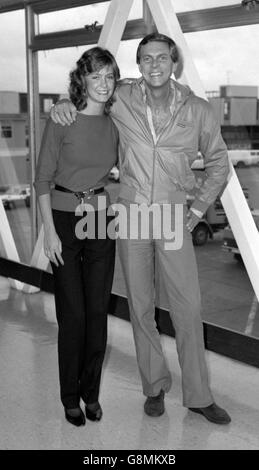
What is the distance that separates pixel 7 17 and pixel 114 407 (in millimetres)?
3446

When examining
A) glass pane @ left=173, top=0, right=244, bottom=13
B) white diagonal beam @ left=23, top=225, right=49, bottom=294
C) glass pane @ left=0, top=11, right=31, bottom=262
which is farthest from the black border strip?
glass pane @ left=173, top=0, right=244, bottom=13

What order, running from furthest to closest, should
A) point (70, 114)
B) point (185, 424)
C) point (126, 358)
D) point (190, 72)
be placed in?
point (126, 358) < point (190, 72) < point (185, 424) < point (70, 114)

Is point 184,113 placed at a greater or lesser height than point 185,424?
greater

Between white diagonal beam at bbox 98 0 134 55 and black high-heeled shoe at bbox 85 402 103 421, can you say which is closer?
black high-heeled shoe at bbox 85 402 103 421

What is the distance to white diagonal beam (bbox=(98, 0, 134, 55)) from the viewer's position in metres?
3.88

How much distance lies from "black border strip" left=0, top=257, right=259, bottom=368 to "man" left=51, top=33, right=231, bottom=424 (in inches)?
22.4

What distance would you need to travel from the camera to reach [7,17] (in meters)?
5.34

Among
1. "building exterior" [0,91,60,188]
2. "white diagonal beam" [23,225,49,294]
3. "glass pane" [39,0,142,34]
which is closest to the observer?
"glass pane" [39,0,142,34]

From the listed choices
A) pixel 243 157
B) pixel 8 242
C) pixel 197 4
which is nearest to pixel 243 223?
pixel 243 157

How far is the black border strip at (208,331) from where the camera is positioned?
3.54 m

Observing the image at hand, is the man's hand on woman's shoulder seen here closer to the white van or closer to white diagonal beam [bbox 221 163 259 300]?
white diagonal beam [bbox 221 163 259 300]

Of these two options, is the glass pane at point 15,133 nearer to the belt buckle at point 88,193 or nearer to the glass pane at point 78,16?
the glass pane at point 78,16

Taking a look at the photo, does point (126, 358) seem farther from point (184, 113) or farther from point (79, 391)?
point (184, 113)
